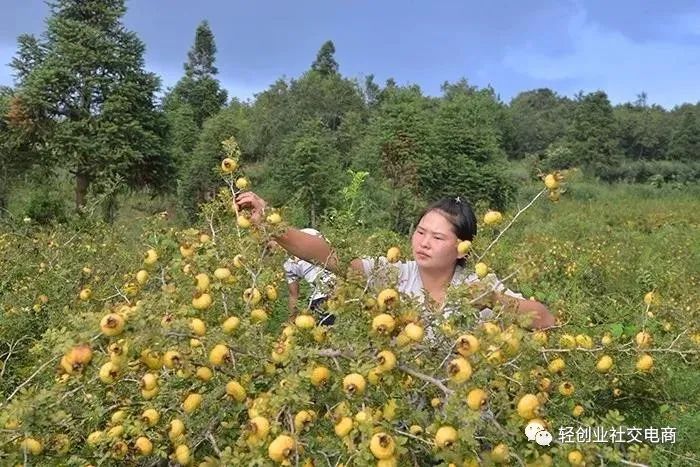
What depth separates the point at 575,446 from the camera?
121 cm

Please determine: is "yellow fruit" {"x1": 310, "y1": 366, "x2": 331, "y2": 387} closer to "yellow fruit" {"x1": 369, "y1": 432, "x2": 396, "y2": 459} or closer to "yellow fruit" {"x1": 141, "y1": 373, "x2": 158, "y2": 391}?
"yellow fruit" {"x1": 369, "y1": 432, "x2": 396, "y2": 459}

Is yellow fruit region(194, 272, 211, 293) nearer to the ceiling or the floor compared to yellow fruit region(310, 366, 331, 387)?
nearer to the ceiling

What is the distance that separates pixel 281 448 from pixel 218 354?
237 mm

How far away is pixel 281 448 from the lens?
1.13 m

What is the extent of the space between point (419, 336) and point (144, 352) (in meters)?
0.54

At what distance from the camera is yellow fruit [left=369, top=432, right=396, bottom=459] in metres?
1.08

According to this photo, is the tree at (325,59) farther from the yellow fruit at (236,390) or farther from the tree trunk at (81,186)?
the yellow fruit at (236,390)

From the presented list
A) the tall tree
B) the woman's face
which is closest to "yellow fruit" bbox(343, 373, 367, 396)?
the woman's face

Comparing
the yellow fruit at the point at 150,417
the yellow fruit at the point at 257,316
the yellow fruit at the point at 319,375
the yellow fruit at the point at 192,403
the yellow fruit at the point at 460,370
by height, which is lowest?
the yellow fruit at the point at 150,417

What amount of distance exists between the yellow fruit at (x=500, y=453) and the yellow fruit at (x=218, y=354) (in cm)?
55

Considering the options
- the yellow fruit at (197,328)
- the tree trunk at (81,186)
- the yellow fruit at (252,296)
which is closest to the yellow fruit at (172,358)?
the yellow fruit at (197,328)

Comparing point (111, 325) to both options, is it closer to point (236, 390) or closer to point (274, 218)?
point (236, 390)

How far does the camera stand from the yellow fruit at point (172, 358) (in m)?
1.24

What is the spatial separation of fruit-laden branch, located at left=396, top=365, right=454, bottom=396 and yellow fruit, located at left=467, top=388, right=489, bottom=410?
0.14 feet
